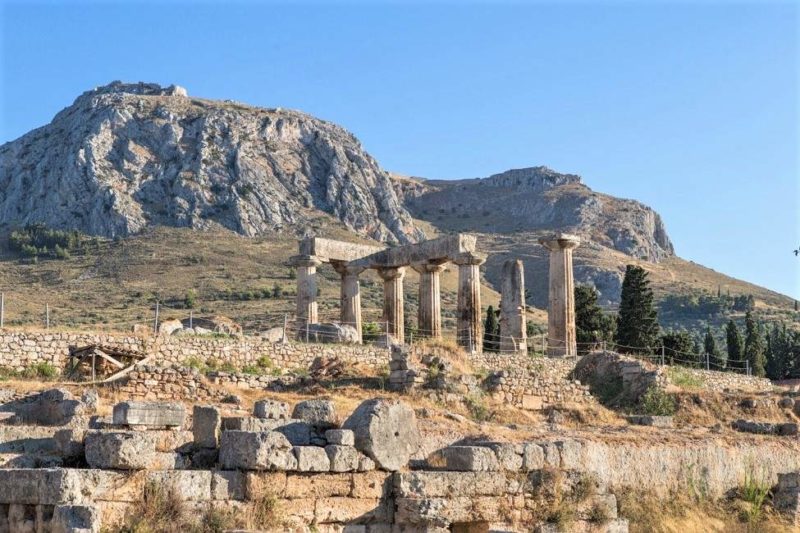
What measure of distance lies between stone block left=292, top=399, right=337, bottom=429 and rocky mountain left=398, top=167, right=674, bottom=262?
13403cm

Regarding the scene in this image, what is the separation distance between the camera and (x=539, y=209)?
15925 centimetres

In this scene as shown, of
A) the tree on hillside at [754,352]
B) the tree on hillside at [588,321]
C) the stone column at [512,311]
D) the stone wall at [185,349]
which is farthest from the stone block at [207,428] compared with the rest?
the tree on hillside at [754,352]

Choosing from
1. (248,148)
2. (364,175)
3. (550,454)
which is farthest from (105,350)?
(364,175)

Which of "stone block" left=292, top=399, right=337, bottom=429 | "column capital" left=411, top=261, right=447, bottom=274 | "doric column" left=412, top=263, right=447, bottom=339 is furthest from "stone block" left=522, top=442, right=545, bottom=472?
"doric column" left=412, top=263, right=447, bottom=339

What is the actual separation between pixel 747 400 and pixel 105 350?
18007mm

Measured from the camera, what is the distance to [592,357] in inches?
1366

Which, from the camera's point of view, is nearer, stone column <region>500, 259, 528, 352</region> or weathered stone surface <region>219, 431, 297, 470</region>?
weathered stone surface <region>219, 431, 297, 470</region>

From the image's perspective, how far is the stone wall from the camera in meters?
Result: 27.2

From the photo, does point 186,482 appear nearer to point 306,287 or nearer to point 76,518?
point 76,518

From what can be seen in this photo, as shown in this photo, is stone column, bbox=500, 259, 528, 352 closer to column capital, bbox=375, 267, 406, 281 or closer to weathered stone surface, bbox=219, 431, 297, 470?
column capital, bbox=375, 267, 406, 281

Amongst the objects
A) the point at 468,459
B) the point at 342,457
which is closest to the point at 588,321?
the point at 468,459

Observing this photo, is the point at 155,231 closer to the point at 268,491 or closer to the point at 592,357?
the point at 592,357

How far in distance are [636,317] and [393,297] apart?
16.7 m

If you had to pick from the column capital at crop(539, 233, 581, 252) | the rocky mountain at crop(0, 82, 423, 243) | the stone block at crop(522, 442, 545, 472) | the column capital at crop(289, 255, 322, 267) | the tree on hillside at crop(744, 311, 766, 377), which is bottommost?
the stone block at crop(522, 442, 545, 472)
